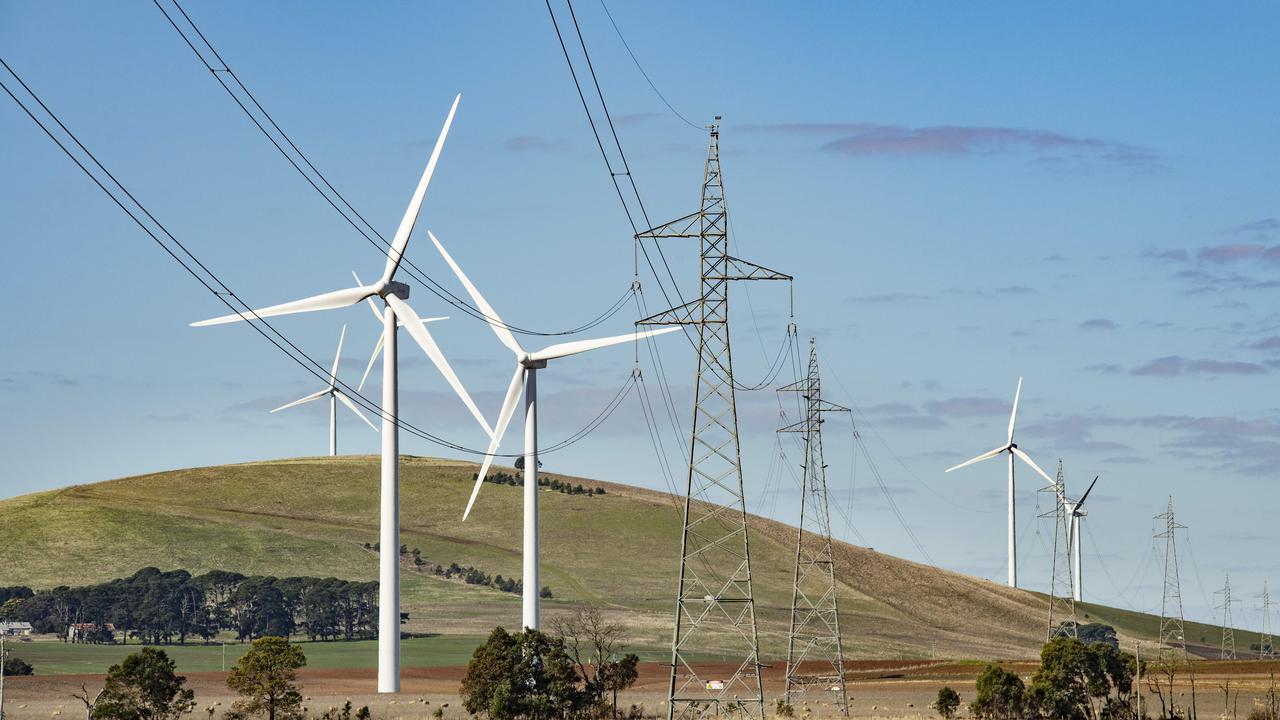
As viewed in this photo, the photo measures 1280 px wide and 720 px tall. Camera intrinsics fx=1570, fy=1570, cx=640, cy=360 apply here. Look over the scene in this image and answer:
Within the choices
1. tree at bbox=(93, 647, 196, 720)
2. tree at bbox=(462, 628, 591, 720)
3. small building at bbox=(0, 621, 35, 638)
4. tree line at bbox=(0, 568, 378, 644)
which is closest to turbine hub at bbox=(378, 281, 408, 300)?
tree at bbox=(462, 628, 591, 720)

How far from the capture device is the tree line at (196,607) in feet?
611

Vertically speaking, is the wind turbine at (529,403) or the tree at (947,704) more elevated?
the wind turbine at (529,403)

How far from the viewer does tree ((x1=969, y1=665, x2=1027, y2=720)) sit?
9394 cm

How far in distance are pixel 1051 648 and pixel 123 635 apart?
5036 inches

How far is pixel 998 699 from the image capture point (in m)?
94.4

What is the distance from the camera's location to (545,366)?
104812 mm

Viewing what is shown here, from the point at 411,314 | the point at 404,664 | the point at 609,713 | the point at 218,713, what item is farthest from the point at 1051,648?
the point at 404,664

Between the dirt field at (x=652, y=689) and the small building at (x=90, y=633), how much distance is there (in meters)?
48.3

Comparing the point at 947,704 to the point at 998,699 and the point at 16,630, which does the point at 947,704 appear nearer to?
the point at 998,699

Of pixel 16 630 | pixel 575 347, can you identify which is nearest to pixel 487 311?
pixel 575 347

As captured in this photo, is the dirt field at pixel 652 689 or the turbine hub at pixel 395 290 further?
the dirt field at pixel 652 689

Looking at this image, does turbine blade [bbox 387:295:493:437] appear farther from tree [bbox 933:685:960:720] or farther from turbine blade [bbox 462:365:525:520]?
tree [bbox 933:685:960:720]

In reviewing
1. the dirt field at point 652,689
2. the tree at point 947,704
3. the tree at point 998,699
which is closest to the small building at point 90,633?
the dirt field at point 652,689

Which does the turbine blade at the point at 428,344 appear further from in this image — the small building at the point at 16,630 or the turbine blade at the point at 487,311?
the small building at the point at 16,630
